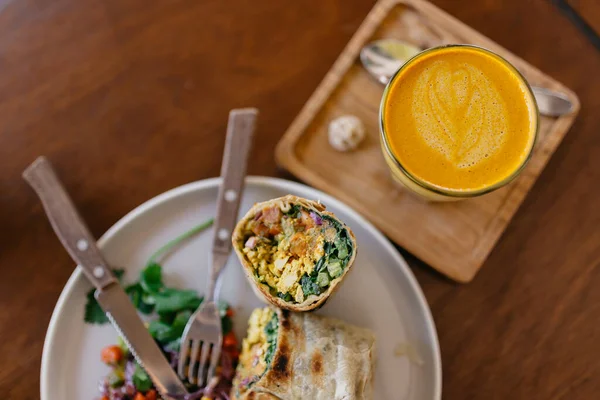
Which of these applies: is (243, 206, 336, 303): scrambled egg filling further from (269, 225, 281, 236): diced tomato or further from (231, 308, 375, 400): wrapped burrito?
(231, 308, 375, 400): wrapped burrito

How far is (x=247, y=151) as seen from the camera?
1.74m

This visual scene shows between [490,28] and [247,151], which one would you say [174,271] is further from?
[490,28]

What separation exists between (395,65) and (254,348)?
100 cm

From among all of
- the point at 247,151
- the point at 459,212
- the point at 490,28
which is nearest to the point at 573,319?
the point at 459,212

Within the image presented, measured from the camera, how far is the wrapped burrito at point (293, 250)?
1457mm

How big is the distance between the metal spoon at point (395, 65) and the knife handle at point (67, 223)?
3.38 feet

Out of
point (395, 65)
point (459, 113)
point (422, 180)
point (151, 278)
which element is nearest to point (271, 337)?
point (151, 278)

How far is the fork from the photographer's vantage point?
1.71 meters

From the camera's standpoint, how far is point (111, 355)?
5.59 ft

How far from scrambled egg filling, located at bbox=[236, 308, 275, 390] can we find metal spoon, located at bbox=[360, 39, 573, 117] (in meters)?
0.85

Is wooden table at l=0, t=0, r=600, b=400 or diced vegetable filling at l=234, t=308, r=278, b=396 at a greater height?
wooden table at l=0, t=0, r=600, b=400

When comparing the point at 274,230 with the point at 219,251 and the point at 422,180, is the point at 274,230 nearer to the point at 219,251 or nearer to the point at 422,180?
the point at 219,251

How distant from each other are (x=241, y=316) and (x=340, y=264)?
1.56ft

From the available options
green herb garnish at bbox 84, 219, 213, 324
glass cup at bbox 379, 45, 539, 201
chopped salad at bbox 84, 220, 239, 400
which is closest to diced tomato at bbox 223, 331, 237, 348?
chopped salad at bbox 84, 220, 239, 400
